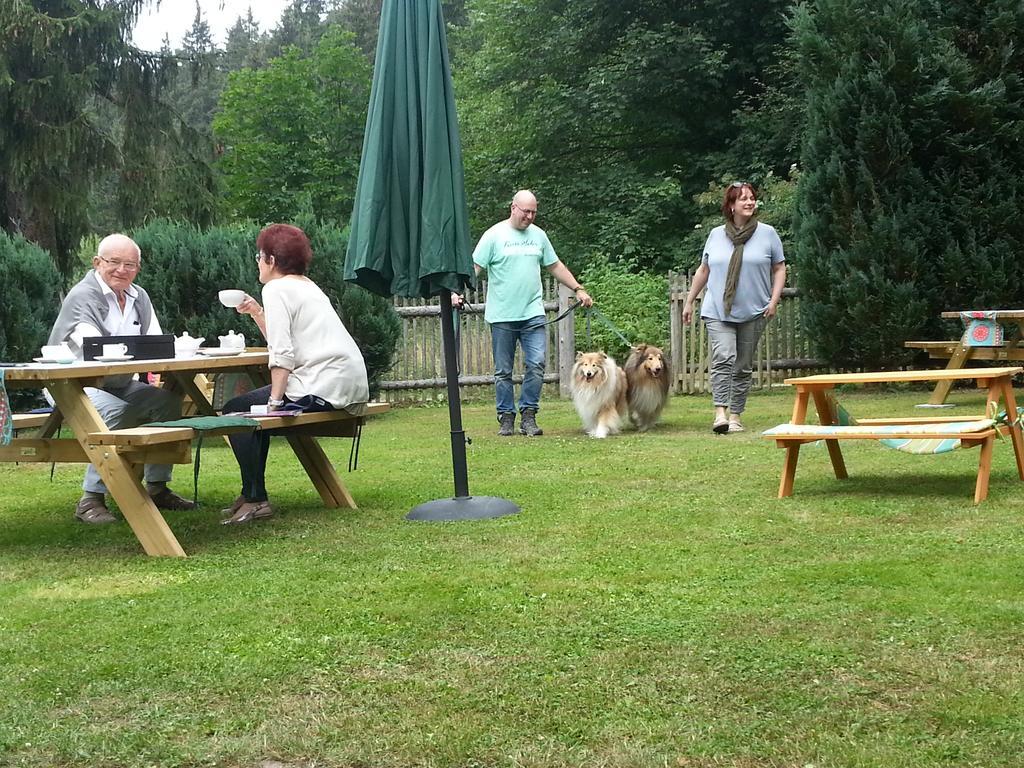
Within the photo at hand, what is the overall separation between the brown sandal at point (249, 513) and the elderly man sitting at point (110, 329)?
2.17ft

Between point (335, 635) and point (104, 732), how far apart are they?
944mm

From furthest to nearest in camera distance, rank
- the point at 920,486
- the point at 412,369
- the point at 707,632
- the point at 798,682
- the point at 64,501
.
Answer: the point at 412,369 < the point at 64,501 < the point at 920,486 < the point at 707,632 < the point at 798,682

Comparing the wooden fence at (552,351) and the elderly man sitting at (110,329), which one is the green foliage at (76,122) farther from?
the elderly man sitting at (110,329)

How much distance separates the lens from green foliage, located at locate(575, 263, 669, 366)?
15867 mm

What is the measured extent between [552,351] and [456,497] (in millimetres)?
8848

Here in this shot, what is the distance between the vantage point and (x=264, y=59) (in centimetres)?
5506

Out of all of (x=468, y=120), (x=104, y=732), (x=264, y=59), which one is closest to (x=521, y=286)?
(x=104, y=732)

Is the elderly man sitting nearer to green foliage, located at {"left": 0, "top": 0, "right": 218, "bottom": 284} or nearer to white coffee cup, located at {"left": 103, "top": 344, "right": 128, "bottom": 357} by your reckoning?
white coffee cup, located at {"left": 103, "top": 344, "right": 128, "bottom": 357}

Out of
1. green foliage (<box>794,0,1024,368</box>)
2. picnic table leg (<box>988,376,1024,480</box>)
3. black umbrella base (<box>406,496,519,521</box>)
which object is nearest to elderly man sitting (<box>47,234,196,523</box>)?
black umbrella base (<box>406,496,519,521</box>)

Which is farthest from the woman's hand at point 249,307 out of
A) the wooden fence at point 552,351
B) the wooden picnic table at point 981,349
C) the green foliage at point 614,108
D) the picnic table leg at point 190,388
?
the green foliage at point 614,108

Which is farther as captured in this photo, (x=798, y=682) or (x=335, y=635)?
(x=335, y=635)

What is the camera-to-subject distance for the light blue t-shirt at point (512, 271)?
996 centimetres

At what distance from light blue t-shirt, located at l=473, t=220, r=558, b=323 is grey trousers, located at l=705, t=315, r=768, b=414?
4.67 ft

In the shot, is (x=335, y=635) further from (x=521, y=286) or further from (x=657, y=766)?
(x=521, y=286)
